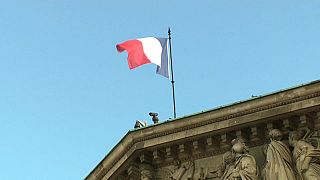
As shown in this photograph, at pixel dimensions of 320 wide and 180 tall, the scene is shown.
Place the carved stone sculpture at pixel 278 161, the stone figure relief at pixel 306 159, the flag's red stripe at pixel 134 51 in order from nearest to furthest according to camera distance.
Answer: the stone figure relief at pixel 306 159 < the carved stone sculpture at pixel 278 161 < the flag's red stripe at pixel 134 51

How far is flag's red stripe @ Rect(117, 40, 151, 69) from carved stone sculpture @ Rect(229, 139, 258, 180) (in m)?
6.49

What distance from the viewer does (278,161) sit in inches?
790

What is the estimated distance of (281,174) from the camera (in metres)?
19.9

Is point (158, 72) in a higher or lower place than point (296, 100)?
higher

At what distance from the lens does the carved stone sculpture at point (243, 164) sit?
2044cm

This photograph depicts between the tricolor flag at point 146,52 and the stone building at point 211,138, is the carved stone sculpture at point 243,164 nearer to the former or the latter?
the stone building at point 211,138

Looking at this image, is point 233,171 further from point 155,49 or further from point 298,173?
point 155,49

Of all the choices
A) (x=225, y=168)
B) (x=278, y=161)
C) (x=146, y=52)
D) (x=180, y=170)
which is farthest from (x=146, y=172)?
(x=146, y=52)

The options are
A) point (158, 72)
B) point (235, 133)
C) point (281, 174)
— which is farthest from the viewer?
point (158, 72)

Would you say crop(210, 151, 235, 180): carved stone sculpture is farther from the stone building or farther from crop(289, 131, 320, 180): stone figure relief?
crop(289, 131, 320, 180): stone figure relief

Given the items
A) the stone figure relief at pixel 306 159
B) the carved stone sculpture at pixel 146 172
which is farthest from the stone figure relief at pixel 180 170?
the stone figure relief at pixel 306 159

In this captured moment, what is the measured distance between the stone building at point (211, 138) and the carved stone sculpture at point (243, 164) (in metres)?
0.10

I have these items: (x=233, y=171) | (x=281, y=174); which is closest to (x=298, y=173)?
(x=281, y=174)

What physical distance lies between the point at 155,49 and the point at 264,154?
24.9 ft
